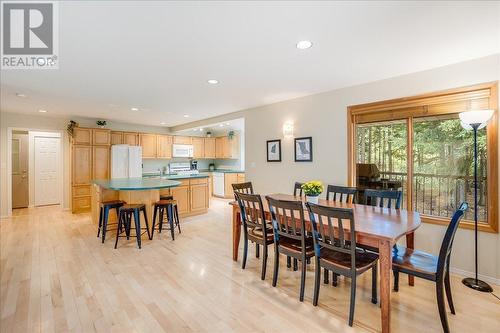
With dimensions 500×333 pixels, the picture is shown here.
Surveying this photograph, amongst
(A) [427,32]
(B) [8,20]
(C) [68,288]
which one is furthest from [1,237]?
(A) [427,32]

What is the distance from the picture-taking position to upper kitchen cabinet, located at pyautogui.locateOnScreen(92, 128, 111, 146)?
6.15 metres

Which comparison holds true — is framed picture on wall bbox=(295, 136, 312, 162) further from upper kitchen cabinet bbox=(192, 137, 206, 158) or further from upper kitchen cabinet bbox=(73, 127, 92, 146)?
upper kitchen cabinet bbox=(73, 127, 92, 146)

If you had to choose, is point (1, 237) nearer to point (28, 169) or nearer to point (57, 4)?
point (28, 169)

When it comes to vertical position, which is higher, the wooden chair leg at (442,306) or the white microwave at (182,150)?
the white microwave at (182,150)

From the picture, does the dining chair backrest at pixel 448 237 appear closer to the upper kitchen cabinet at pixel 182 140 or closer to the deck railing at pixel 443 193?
the deck railing at pixel 443 193

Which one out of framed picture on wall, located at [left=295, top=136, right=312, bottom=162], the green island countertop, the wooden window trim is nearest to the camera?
the wooden window trim

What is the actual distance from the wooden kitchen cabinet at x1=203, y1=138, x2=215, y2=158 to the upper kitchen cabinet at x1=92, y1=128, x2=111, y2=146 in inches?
124

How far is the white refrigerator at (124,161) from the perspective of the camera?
19.8 feet

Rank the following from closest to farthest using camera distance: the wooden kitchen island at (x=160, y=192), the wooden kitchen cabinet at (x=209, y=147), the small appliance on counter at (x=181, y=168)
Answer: the wooden kitchen island at (x=160, y=192), the small appliance on counter at (x=181, y=168), the wooden kitchen cabinet at (x=209, y=147)

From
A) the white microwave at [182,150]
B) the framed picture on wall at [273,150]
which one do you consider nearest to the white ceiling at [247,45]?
the framed picture on wall at [273,150]

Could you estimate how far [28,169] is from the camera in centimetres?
667

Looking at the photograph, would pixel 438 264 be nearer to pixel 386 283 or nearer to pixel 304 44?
pixel 386 283

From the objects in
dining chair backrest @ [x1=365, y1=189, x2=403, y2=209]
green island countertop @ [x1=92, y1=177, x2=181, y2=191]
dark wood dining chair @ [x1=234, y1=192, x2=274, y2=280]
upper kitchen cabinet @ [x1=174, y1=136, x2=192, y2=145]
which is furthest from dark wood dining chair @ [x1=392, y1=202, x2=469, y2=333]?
upper kitchen cabinet @ [x1=174, y1=136, x2=192, y2=145]

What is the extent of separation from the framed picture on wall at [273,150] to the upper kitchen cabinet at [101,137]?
437 cm
